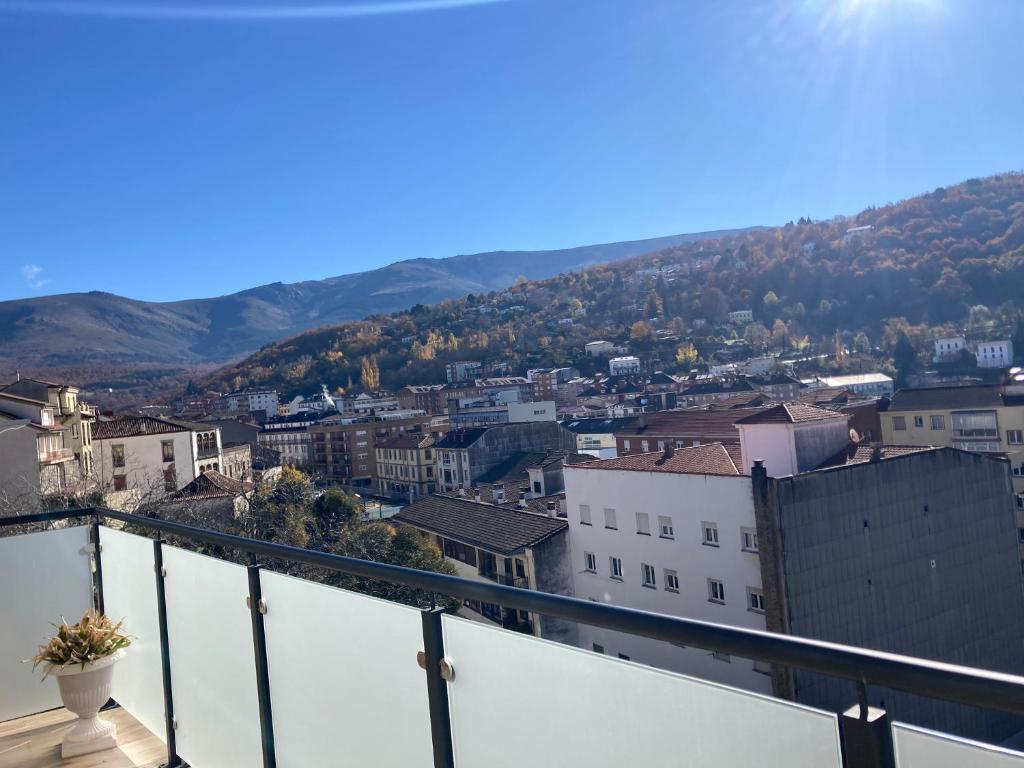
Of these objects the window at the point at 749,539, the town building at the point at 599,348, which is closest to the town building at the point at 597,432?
the window at the point at 749,539

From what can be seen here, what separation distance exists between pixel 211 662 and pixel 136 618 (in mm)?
772

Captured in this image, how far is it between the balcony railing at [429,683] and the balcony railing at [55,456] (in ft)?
69.1

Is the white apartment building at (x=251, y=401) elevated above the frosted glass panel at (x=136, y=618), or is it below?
above

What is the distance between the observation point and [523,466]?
3969cm

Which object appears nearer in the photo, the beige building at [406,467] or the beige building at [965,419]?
the beige building at [965,419]

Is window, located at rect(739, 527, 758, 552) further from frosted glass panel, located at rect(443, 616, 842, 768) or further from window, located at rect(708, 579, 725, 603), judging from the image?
frosted glass panel, located at rect(443, 616, 842, 768)

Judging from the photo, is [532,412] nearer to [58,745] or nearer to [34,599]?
[34,599]

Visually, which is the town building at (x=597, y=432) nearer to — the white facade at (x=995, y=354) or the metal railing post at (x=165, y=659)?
the white facade at (x=995, y=354)

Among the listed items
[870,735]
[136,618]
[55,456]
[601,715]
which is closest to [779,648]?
[870,735]

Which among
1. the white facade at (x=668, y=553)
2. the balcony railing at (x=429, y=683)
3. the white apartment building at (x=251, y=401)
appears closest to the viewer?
the balcony railing at (x=429, y=683)

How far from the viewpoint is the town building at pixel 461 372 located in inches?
3848

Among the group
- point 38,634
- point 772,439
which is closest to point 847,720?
point 38,634

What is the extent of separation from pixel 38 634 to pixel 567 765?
312 cm

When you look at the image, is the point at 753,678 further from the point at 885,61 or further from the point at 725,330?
the point at 725,330
